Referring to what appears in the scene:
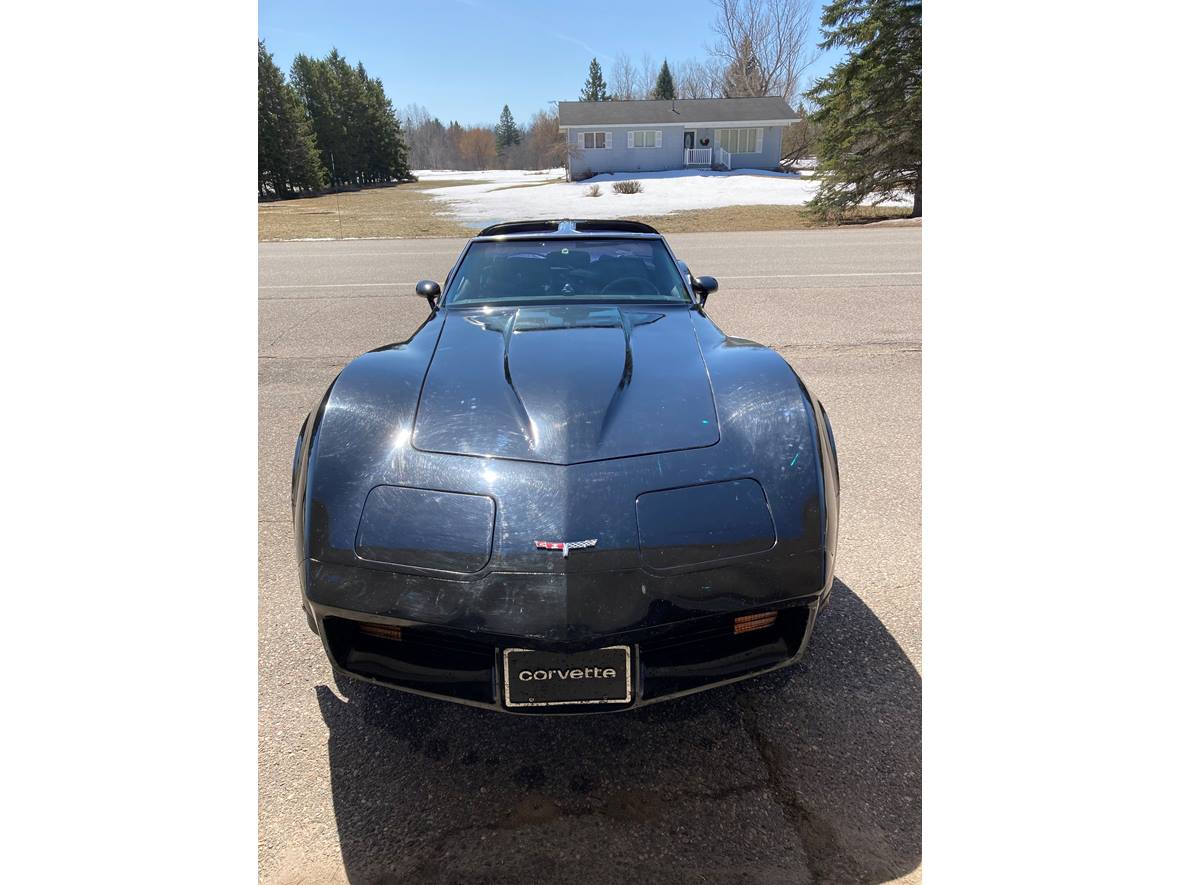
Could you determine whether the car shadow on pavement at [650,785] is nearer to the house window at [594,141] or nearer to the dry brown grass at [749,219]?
→ the dry brown grass at [749,219]

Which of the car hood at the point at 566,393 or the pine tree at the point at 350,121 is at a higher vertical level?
the pine tree at the point at 350,121

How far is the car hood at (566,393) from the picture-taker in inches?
77.7

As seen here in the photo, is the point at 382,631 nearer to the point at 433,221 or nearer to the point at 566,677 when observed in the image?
the point at 566,677

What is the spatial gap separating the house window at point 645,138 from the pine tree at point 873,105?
2219 centimetres

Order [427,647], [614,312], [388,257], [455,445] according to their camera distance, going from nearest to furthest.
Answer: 1. [427,647]
2. [455,445]
3. [614,312]
4. [388,257]

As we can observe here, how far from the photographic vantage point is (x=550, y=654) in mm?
1703

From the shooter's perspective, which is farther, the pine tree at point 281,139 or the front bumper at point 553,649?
the pine tree at point 281,139

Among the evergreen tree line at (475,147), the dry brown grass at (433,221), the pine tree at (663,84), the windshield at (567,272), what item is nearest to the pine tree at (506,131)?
the evergreen tree line at (475,147)

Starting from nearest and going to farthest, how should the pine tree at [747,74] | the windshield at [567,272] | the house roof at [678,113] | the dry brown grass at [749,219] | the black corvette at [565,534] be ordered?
the black corvette at [565,534], the windshield at [567,272], the dry brown grass at [749,219], the house roof at [678,113], the pine tree at [747,74]

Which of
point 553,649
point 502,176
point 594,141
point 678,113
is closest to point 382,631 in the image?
point 553,649

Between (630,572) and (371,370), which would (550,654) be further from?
(371,370)

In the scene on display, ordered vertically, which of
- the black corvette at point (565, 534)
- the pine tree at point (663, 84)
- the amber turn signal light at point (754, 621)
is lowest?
the amber turn signal light at point (754, 621)

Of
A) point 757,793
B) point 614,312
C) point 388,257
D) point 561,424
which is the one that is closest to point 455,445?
point 561,424

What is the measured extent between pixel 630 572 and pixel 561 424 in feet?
1.66
